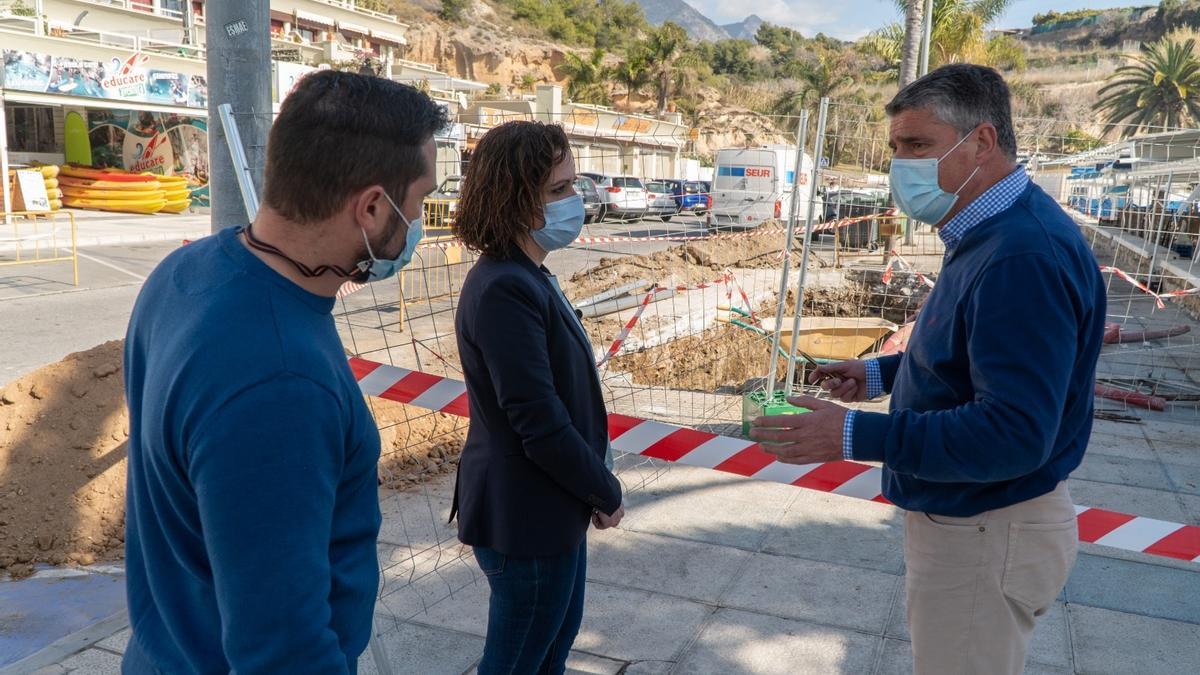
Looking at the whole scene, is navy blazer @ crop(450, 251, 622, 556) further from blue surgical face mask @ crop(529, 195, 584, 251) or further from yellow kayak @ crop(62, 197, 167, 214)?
yellow kayak @ crop(62, 197, 167, 214)

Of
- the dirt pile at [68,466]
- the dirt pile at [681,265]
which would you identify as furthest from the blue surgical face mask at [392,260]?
the dirt pile at [681,265]

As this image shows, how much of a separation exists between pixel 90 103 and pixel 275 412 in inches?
1063

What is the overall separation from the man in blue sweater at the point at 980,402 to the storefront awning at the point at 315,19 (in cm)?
4965

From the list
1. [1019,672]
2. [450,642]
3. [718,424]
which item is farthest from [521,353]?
[718,424]

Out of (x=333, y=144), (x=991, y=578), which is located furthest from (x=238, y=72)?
(x=991, y=578)

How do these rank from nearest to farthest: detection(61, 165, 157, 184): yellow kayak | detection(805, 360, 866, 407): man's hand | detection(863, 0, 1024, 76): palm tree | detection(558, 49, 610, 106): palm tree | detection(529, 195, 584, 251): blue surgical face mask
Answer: detection(529, 195, 584, 251): blue surgical face mask, detection(805, 360, 866, 407): man's hand, detection(61, 165, 157, 184): yellow kayak, detection(863, 0, 1024, 76): palm tree, detection(558, 49, 610, 106): palm tree

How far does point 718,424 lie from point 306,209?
5.65m

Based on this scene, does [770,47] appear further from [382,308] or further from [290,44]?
[382,308]

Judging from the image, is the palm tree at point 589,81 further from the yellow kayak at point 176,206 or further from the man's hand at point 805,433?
the man's hand at point 805,433

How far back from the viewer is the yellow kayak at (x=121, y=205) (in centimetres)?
2466

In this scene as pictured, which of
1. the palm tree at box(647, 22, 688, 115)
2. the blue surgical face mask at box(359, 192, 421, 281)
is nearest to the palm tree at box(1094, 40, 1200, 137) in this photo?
the palm tree at box(647, 22, 688, 115)

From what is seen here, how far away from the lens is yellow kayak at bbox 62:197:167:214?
2466cm

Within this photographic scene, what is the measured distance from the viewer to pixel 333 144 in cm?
140

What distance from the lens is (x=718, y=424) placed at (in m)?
6.83
